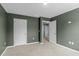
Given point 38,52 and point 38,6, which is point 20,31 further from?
point 38,6

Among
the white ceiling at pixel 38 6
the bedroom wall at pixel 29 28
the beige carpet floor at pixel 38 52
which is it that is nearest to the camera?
the white ceiling at pixel 38 6

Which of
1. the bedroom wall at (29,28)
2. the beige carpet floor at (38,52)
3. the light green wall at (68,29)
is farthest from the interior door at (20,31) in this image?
the light green wall at (68,29)

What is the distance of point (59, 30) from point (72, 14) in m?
1.34

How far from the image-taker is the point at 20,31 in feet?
13.3

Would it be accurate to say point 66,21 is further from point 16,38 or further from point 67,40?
point 16,38

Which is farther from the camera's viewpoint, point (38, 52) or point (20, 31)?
point (20, 31)

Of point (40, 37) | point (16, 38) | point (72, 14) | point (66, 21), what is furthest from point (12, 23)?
point (72, 14)

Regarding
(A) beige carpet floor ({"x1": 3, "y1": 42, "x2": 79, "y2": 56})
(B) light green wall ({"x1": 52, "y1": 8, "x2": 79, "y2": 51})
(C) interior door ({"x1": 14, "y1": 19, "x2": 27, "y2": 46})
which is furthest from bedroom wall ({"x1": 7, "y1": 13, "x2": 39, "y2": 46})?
(B) light green wall ({"x1": 52, "y1": 8, "x2": 79, "y2": 51})

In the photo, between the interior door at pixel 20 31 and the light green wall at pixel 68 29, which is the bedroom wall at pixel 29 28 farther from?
the light green wall at pixel 68 29

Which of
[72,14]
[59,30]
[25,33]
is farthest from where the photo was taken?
[25,33]

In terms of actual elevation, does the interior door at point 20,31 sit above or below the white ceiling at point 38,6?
below

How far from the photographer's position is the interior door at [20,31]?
12.8 ft

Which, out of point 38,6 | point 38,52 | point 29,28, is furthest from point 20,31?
point 38,6

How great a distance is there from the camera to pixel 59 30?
399 cm
